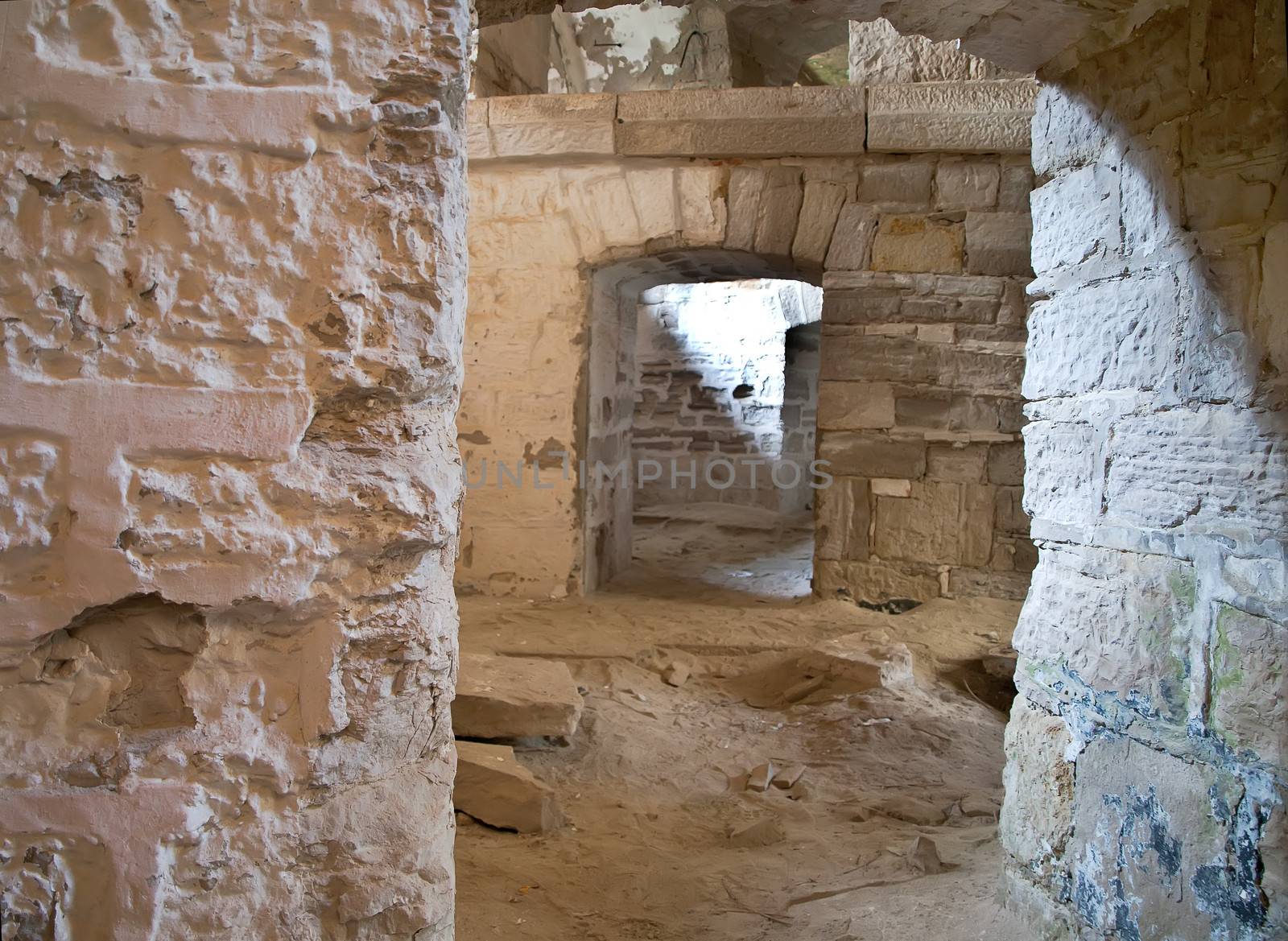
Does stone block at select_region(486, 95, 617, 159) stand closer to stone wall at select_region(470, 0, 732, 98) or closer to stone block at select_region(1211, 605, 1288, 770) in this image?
stone wall at select_region(470, 0, 732, 98)

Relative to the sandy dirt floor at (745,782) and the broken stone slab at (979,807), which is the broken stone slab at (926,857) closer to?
the sandy dirt floor at (745,782)

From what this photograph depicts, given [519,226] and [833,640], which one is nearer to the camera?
[833,640]

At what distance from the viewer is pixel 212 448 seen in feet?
3.74

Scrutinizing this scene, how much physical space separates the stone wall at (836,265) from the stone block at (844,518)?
1cm

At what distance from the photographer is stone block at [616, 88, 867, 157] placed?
472cm

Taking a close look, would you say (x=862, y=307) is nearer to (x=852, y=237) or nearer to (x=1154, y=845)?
(x=852, y=237)

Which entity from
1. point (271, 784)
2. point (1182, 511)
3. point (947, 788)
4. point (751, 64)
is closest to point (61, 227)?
point (271, 784)

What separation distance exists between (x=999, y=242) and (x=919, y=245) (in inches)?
16.0

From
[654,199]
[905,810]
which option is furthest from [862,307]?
[905,810]

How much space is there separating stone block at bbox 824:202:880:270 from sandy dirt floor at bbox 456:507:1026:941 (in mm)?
1886

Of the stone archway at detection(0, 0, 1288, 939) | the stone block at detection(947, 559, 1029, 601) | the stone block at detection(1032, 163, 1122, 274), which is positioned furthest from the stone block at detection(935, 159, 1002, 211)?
the stone archway at detection(0, 0, 1288, 939)

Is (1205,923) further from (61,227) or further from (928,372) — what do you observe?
(928,372)

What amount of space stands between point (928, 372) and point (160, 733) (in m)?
4.40

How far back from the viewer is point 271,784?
119 cm
